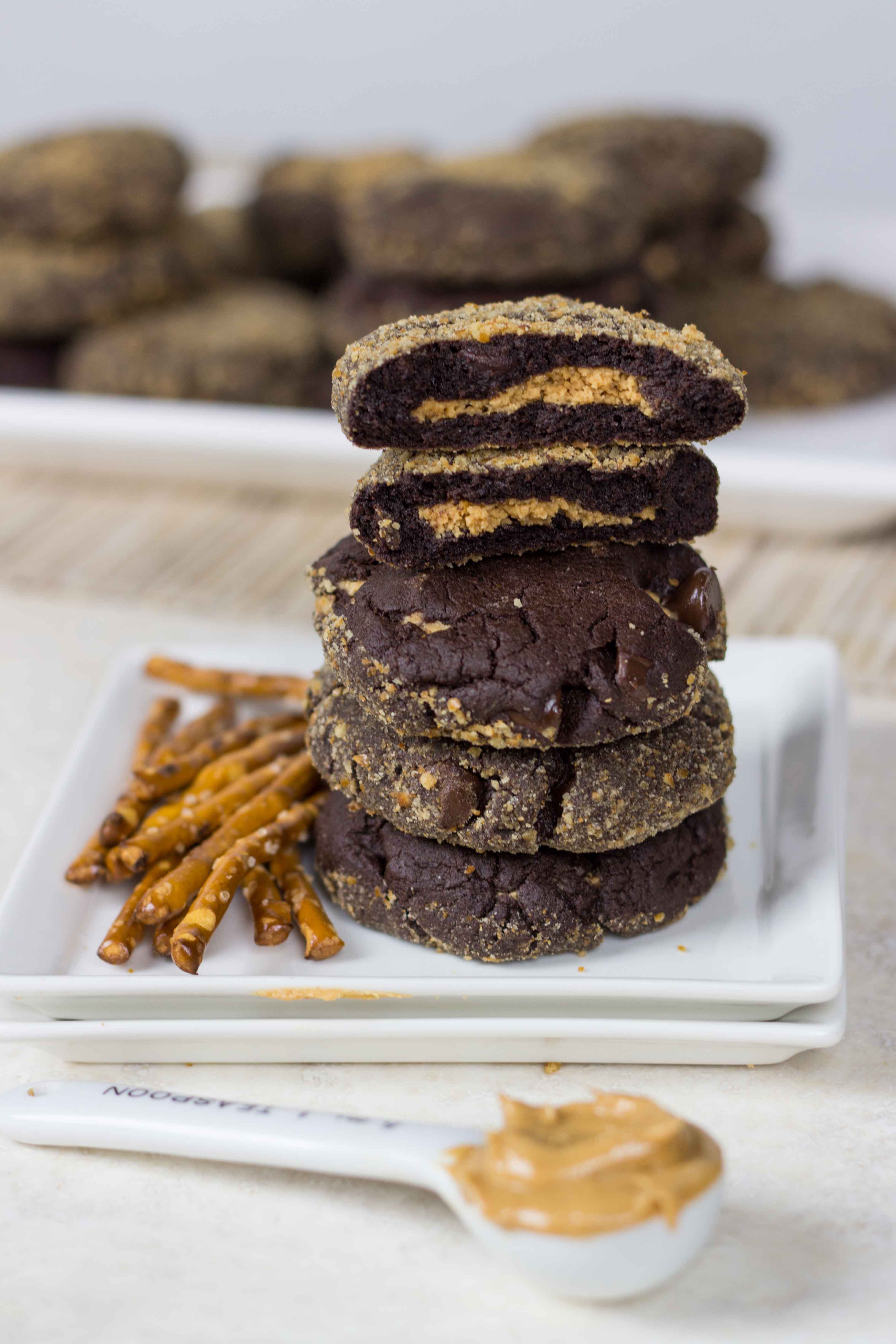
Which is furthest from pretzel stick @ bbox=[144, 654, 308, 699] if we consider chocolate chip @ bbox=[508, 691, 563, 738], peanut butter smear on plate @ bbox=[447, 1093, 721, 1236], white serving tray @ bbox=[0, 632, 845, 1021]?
peanut butter smear on plate @ bbox=[447, 1093, 721, 1236]

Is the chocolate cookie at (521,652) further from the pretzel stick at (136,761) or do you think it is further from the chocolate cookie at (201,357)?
the chocolate cookie at (201,357)

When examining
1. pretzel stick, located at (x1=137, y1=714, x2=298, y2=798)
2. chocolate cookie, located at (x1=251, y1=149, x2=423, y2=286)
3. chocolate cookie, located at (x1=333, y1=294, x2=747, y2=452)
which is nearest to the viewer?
chocolate cookie, located at (x1=333, y1=294, x2=747, y2=452)

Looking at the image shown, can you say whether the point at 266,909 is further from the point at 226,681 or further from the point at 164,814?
the point at 226,681

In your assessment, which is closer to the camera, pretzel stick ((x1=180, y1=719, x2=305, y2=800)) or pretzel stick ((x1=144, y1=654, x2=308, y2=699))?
pretzel stick ((x1=180, y1=719, x2=305, y2=800))

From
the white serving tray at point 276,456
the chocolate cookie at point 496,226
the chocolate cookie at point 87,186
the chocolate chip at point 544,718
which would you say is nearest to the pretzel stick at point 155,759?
the chocolate chip at point 544,718

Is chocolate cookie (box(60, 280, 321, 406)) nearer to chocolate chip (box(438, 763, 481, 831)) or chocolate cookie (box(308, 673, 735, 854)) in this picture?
chocolate cookie (box(308, 673, 735, 854))

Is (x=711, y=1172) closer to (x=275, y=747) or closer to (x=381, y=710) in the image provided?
(x=381, y=710)

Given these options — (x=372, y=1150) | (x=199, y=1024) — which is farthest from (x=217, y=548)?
(x=372, y=1150)
